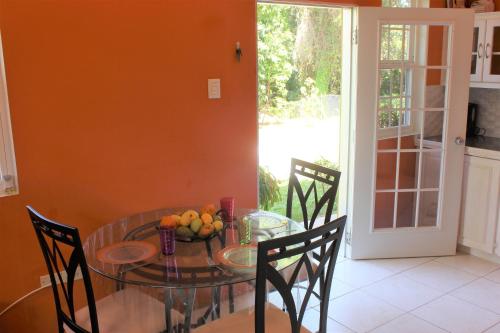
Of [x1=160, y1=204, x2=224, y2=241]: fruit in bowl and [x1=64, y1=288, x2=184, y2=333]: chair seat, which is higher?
[x1=160, y1=204, x2=224, y2=241]: fruit in bowl

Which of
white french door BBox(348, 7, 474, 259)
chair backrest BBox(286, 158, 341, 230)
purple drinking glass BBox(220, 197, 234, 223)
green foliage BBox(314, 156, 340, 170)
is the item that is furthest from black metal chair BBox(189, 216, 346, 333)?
green foliage BBox(314, 156, 340, 170)

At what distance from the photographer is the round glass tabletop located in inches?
72.9

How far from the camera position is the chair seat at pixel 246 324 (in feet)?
6.51

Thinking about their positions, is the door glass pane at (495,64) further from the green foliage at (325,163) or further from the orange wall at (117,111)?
the green foliage at (325,163)

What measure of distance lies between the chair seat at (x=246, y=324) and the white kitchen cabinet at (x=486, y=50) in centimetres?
269

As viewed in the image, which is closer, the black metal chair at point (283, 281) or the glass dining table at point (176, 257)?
the black metal chair at point (283, 281)

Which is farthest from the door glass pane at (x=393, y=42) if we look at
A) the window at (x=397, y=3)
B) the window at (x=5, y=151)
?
the window at (x=5, y=151)

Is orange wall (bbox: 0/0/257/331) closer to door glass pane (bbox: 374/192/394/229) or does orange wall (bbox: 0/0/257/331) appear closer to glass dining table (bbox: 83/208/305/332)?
glass dining table (bbox: 83/208/305/332)

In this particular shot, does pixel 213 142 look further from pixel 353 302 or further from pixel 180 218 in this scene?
pixel 353 302

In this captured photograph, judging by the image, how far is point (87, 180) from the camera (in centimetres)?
255

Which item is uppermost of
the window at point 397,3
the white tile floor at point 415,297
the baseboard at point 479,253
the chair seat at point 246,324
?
the window at point 397,3

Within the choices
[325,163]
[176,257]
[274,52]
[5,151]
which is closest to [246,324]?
[176,257]

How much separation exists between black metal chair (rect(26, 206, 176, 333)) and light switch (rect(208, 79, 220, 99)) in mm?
1222

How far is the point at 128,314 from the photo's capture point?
2.09 m
